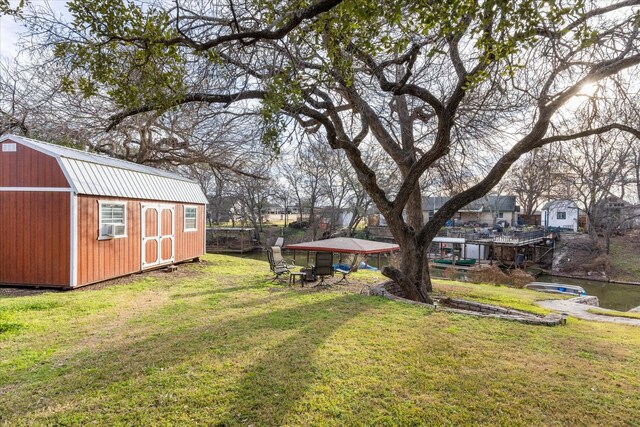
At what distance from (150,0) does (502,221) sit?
4326 centimetres

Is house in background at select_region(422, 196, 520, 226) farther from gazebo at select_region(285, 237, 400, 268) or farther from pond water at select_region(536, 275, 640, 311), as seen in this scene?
gazebo at select_region(285, 237, 400, 268)

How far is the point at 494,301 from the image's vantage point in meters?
8.35

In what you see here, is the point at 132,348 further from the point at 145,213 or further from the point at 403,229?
the point at 145,213

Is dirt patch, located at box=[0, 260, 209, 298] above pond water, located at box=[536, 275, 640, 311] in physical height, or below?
above

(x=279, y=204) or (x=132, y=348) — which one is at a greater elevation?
(x=279, y=204)

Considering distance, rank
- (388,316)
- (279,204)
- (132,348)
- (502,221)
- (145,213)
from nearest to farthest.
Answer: (132,348) < (388,316) < (145,213) < (279,204) < (502,221)

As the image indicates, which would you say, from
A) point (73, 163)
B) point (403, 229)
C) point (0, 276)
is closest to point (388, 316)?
point (403, 229)

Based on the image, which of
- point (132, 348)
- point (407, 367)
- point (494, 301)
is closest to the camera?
point (407, 367)

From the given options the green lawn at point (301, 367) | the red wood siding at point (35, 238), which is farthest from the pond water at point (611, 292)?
the red wood siding at point (35, 238)

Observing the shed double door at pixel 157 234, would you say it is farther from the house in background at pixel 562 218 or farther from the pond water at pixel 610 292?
the house in background at pixel 562 218

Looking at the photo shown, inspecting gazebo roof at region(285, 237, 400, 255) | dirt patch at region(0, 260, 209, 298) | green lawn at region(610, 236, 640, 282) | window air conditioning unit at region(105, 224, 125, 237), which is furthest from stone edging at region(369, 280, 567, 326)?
green lawn at region(610, 236, 640, 282)

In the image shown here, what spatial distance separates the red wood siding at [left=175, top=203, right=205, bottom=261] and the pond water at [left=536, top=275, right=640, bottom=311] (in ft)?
52.8

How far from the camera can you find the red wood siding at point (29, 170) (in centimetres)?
741

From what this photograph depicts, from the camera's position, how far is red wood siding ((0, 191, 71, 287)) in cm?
739
